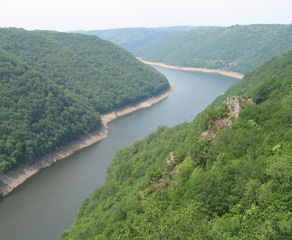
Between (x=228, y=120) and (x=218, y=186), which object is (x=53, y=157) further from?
(x=218, y=186)

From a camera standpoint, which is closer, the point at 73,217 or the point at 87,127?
the point at 73,217

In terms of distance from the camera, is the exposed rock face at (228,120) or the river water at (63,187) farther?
the river water at (63,187)

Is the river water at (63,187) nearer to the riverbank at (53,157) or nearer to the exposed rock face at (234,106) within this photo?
the riverbank at (53,157)

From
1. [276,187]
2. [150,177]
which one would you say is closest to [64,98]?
[150,177]

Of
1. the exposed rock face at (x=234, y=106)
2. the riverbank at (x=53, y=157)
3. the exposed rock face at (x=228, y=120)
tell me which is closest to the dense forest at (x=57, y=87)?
the riverbank at (x=53, y=157)

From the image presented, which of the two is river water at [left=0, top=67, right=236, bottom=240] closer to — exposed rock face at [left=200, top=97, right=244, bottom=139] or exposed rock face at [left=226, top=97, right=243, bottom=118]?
exposed rock face at [left=200, top=97, right=244, bottom=139]

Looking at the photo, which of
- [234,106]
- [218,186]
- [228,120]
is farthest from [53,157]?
[218,186]

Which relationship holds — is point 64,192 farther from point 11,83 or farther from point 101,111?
point 101,111
